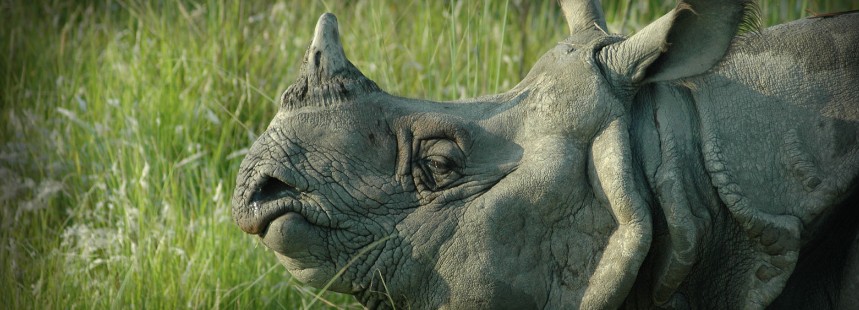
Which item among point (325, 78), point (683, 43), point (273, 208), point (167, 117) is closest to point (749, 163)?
point (683, 43)

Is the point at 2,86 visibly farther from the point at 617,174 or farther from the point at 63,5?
the point at 617,174

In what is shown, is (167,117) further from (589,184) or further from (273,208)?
(589,184)

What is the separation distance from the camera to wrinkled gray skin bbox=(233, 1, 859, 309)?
126 inches

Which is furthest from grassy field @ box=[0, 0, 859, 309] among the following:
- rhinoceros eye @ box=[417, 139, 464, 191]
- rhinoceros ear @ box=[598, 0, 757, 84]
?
rhinoceros ear @ box=[598, 0, 757, 84]

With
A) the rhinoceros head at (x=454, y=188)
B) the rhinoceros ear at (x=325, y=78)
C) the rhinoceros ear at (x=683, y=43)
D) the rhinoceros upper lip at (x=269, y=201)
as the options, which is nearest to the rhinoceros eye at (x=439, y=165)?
the rhinoceros head at (x=454, y=188)

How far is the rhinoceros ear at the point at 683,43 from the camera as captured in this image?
322 centimetres

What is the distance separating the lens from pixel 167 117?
5.81 meters

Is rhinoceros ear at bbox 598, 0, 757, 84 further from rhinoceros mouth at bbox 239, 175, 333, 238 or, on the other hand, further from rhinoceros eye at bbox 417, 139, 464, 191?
rhinoceros mouth at bbox 239, 175, 333, 238

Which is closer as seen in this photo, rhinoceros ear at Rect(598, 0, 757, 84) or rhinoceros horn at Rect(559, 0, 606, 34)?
rhinoceros ear at Rect(598, 0, 757, 84)

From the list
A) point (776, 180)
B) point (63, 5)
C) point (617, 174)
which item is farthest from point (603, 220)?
point (63, 5)

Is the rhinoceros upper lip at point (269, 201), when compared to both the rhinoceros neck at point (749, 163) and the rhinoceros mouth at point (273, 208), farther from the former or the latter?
the rhinoceros neck at point (749, 163)

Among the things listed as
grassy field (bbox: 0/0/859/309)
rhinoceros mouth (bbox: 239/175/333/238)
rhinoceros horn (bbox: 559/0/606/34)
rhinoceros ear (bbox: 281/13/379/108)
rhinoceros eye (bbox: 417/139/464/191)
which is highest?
rhinoceros horn (bbox: 559/0/606/34)

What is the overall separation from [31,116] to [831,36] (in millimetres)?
3989

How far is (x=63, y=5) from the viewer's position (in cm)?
813
